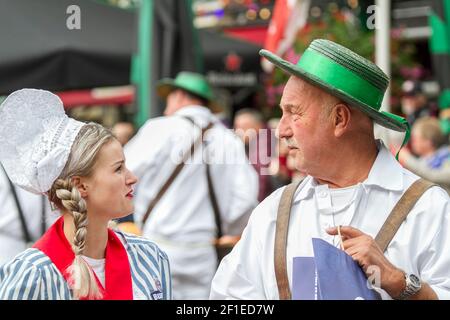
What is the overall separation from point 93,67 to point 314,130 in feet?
9.83

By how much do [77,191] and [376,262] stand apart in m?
0.84

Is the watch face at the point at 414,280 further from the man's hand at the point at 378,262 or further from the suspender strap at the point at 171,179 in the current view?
the suspender strap at the point at 171,179

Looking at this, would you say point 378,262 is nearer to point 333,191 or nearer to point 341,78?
point 333,191

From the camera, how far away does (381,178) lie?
94.0 inches

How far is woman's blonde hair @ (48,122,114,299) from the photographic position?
7.22 ft

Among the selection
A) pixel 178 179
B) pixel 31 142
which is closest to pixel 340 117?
pixel 31 142

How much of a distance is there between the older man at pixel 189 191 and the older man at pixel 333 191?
2.58 metres

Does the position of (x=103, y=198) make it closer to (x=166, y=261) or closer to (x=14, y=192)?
(x=166, y=261)

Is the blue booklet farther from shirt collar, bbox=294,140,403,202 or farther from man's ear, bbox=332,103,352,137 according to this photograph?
man's ear, bbox=332,103,352,137

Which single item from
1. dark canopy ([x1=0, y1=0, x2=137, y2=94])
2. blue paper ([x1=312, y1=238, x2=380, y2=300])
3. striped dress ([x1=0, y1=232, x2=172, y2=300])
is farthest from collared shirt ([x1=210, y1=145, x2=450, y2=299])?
dark canopy ([x1=0, y1=0, x2=137, y2=94])

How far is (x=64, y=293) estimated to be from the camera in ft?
7.06

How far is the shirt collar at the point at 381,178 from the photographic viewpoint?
2.37 m

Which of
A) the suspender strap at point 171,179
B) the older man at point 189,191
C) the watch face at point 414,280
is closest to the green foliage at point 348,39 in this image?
the older man at point 189,191
